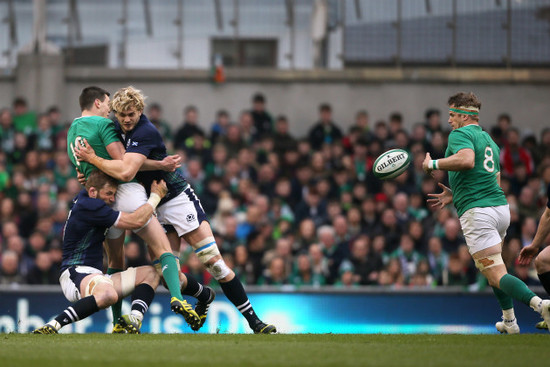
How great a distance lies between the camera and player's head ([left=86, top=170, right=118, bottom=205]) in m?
9.10

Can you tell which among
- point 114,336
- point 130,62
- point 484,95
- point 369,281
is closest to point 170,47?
point 130,62

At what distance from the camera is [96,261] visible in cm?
923

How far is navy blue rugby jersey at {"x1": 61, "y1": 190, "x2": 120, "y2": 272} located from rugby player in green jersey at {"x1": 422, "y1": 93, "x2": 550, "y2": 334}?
3.09m

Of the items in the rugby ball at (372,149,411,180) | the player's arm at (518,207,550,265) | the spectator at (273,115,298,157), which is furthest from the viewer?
the spectator at (273,115,298,157)

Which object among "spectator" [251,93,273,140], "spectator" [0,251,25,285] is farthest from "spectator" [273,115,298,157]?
"spectator" [0,251,25,285]

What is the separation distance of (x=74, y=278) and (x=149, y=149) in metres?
1.43

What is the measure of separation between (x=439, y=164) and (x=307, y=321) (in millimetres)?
5171

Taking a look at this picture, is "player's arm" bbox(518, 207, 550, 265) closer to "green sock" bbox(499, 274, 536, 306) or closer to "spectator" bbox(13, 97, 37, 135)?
"green sock" bbox(499, 274, 536, 306)

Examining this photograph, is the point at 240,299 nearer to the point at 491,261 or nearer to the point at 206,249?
the point at 206,249

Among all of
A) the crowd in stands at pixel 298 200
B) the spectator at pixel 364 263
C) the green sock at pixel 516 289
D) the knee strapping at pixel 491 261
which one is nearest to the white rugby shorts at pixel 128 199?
the knee strapping at pixel 491 261

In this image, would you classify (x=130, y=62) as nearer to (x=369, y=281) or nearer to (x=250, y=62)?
(x=250, y=62)

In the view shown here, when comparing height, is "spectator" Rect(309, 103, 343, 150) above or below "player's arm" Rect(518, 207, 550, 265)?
above

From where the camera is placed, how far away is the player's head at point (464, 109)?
30.6 feet

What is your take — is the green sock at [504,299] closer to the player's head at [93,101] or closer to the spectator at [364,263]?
the player's head at [93,101]
